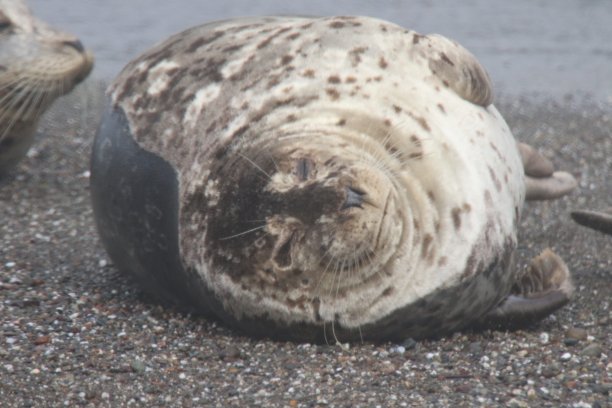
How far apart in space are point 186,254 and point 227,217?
0.32 m

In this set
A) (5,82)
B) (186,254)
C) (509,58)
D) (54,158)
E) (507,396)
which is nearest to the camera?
(507,396)

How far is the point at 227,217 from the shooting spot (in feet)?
12.7

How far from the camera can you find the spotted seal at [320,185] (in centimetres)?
378

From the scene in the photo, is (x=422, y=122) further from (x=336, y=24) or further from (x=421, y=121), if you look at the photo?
(x=336, y=24)

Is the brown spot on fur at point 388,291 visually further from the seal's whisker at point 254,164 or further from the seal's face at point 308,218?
the seal's whisker at point 254,164

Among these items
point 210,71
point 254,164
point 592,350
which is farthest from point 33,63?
point 592,350

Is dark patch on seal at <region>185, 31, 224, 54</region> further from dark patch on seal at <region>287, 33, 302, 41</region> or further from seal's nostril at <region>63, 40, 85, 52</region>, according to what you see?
seal's nostril at <region>63, 40, 85, 52</region>

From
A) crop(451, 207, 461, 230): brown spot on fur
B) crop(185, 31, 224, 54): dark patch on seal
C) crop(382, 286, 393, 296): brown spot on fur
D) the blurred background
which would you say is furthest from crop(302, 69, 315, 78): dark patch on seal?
the blurred background

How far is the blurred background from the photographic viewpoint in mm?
11156

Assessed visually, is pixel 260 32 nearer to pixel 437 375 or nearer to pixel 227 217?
pixel 227 217

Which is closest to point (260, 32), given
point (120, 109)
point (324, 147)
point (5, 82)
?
point (120, 109)

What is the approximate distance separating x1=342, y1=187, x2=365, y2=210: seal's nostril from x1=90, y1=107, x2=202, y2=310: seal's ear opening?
2.71ft

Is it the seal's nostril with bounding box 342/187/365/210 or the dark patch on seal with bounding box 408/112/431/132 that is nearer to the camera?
the seal's nostril with bounding box 342/187/365/210

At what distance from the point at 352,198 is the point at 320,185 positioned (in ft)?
0.38
